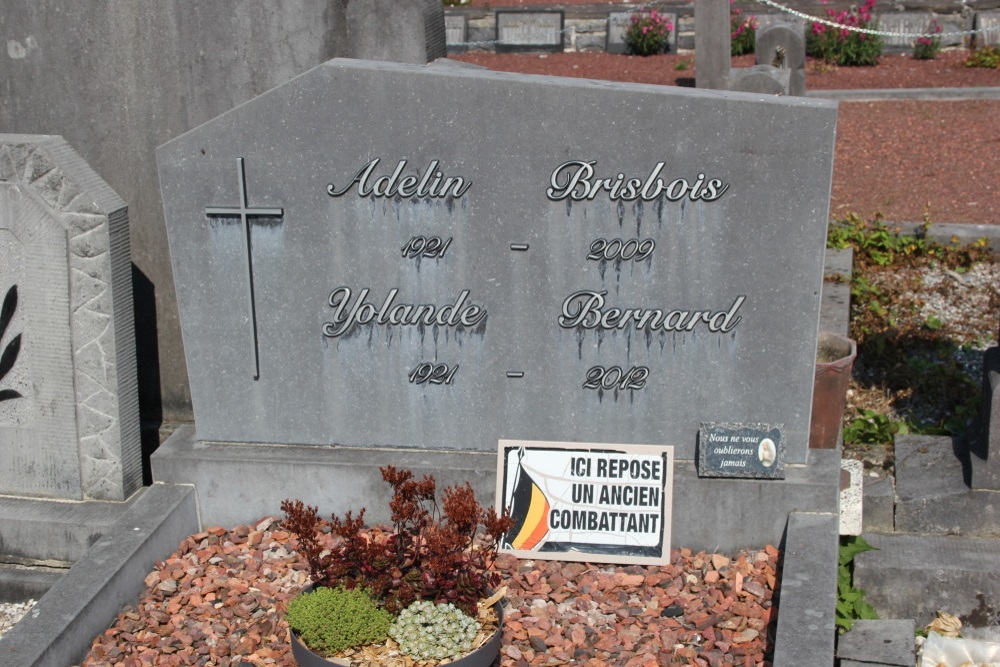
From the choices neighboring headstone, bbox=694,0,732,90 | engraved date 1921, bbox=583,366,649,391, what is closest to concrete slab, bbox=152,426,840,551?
engraved date 1921, bbox=583,366,649,391

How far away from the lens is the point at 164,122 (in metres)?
5.83

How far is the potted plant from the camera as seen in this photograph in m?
4.09

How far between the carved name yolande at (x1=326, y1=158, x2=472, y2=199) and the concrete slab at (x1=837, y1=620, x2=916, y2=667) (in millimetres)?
2348

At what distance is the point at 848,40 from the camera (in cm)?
1603

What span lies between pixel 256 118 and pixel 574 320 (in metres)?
1.61

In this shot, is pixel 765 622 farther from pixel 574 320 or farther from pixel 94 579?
pixel 94 579

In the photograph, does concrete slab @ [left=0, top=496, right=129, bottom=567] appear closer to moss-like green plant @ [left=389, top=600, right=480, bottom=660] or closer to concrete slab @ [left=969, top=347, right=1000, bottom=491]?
moss-like green plant @ [left=389, top=600, right=480, bottom=660]

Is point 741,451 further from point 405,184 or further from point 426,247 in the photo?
point 405,184

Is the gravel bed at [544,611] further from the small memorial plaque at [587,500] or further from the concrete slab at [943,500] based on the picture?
the concrete slab at [943,500]

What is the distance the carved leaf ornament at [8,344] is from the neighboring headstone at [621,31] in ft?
44.1

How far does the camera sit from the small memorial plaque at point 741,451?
16.4 feet

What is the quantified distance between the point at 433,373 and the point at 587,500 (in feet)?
2.87

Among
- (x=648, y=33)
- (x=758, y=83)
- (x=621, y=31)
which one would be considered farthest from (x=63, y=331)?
(x=621, y=31)

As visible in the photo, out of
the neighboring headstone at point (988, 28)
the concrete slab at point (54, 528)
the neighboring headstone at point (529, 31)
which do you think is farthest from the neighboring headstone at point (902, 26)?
the concrete slab at point (54, 528)
